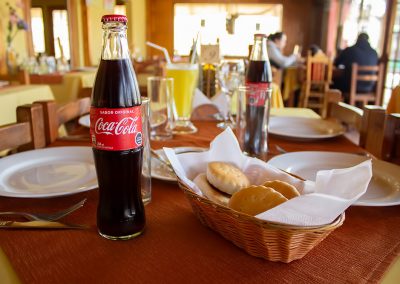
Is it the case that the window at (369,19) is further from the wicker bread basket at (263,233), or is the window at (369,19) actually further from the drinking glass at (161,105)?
the wicker bread basket at (263,233)

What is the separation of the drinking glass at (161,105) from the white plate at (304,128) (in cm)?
33

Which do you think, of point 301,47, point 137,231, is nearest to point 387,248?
point 137,231

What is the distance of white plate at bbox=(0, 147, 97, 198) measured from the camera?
26.5 inches

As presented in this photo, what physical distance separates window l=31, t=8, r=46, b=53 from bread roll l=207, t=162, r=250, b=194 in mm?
4200

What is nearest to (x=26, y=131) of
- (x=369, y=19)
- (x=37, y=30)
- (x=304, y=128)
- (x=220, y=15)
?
(x=304, y=128)

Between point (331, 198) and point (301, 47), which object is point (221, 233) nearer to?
point (331, 198)

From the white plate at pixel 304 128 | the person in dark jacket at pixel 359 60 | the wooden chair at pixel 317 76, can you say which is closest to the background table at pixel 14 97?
the white plate at pixel 304 128

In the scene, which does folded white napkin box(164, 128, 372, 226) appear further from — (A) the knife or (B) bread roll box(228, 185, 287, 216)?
(A) the knife

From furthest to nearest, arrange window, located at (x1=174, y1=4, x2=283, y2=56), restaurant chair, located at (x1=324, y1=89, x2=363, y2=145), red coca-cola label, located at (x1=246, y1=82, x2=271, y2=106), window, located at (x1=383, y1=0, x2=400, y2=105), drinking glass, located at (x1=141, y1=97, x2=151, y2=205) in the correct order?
window, located at (x1=174, y1=4, x2=283, y2=56)
window, located at (x1=383, y1=0, x2=400, y2=105)
restaurant chair, located at (x1=324, y1=89, x2=363, y2=145)
red coca-cola label, located at (x1=246, y1=82, x2=271, y2=106)
drinking glass, located at (x1=141, y1=97, x2=151, y2=205)

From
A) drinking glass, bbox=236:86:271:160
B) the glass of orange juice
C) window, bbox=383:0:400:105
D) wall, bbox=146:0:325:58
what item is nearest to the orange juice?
the glass of orange juice

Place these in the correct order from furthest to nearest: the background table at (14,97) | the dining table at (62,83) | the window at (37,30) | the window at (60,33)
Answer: the window at (60,33)
the window at (37,30)
the dining table at (62,83)
the background table at (14,97)

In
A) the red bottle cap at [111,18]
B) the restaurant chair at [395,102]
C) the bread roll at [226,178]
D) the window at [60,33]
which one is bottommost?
the bread roll at [226,178]

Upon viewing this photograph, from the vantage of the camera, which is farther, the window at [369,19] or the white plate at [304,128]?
the window at [369,19]

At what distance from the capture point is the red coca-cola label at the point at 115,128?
50 cm
